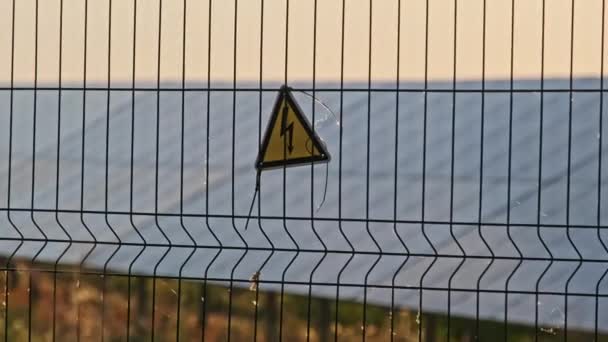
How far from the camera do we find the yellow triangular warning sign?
12.0ft

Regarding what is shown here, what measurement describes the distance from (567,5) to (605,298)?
3.14ft

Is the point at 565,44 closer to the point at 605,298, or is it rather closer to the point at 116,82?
the point at 605,298

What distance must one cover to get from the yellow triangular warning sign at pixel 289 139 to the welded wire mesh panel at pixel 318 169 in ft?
0.09

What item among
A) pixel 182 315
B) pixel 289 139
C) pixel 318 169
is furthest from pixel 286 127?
pixel 182 315

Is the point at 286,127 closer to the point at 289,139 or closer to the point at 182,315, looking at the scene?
the point at 289,139

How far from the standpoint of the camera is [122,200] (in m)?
4.43

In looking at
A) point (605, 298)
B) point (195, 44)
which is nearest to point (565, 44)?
point (605, 298)

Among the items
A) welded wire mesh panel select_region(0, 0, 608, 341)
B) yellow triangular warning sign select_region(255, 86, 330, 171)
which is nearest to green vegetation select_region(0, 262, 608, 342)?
welded wire mesh panel select_region(0, 0, 608, 341)

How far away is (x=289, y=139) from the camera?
12.1 feet

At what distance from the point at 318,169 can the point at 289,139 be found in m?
0.68

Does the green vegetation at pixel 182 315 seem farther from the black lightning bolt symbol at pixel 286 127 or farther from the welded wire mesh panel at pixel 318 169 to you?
the black lightning bolt symbol at pixel 286 127

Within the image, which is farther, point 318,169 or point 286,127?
point 318,169

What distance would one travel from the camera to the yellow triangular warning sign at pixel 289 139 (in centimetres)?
366

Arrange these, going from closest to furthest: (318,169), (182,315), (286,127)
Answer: (286,127) → (182,315) → (318,169)
